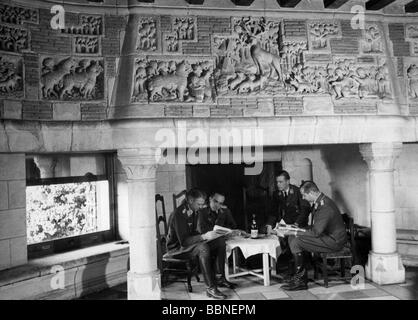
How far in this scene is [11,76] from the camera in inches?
184

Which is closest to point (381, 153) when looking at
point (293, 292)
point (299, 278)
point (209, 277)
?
point (299, 278)

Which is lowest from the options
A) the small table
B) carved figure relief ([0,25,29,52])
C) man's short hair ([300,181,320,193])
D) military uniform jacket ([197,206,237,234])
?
the small table

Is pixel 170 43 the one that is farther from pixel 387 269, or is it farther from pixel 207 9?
pixel 387 269

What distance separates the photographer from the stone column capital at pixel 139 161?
5082 millimetres

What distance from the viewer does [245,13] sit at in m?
5.43

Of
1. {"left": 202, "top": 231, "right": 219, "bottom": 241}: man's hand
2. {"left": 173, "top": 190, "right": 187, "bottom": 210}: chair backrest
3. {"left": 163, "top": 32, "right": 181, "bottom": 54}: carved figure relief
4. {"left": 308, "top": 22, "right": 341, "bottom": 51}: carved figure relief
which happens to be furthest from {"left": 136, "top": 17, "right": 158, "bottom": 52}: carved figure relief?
{"left": 173, "top": 190, "right": 187, "bottom": 210}: chair backrest

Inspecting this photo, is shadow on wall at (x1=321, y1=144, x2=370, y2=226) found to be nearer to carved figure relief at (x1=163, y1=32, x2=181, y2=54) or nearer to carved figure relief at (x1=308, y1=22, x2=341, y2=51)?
carved figure relief at (x1=308, y1=22, x2=341, y2=51)

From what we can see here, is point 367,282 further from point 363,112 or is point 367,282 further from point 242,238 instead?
point 363,112

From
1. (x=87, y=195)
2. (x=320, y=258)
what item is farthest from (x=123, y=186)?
(x=320, y=258)

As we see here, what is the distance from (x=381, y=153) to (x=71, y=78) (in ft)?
14.0

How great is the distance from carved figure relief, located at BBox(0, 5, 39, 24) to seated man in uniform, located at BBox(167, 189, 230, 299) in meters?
2.96

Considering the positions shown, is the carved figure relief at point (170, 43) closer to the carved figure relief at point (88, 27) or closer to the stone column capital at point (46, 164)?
the carved figure relief at point (88, 27)

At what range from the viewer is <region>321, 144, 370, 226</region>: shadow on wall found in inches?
273

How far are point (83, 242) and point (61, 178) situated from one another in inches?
40.2
